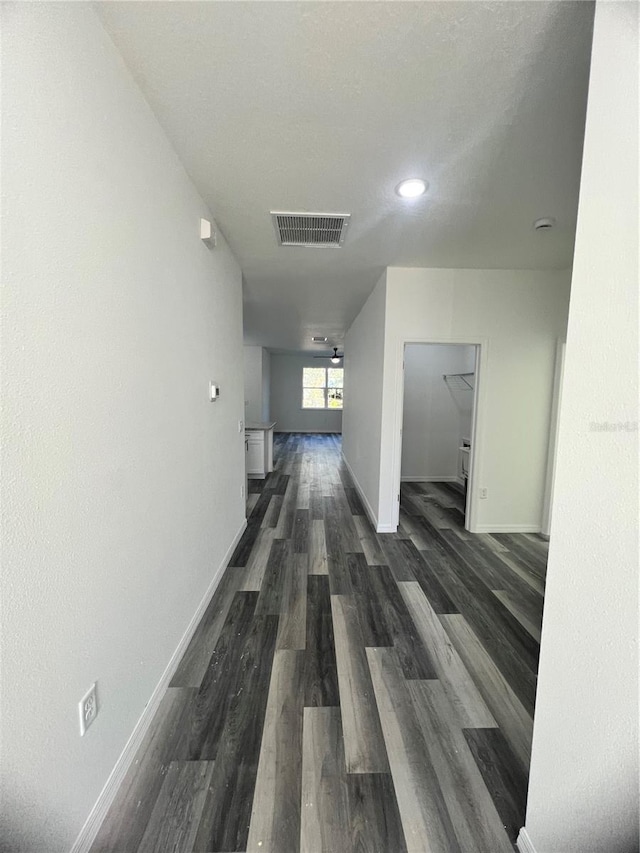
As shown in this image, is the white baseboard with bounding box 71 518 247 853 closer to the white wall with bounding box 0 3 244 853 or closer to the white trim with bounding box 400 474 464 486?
the white wall with bounding box 0 3 244 853

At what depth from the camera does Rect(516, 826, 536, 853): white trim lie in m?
0.91

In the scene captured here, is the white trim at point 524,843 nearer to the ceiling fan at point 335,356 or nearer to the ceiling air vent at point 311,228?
the ceiling air vent at point 311,228

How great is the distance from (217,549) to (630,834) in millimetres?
2130

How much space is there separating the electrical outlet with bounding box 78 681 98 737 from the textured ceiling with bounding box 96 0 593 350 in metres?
2.07

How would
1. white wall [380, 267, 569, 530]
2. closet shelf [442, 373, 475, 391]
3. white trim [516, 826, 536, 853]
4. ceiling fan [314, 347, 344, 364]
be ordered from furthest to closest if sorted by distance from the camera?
ceiling fan [314, 347, 344, 364] → closet shelf [442, 373, 475, 391] → white wall [380, 267, 569, 530] → white trim [516, 826, 536, 853]

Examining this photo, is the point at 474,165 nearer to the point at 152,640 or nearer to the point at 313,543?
the point at 152,640

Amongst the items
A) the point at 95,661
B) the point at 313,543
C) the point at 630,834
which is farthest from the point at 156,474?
the point at 313,543

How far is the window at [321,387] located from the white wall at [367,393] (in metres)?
4.44

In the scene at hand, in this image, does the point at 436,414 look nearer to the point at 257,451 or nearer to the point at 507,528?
the point at 507,528

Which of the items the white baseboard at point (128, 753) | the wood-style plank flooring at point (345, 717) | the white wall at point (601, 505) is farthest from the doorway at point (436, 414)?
the white wall at point (601, 505)

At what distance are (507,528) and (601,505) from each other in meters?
2.96

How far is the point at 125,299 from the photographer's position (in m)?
1.11

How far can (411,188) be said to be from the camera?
170 cm

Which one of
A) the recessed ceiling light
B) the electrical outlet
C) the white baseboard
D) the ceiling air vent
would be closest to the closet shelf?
the ceiling air vent
